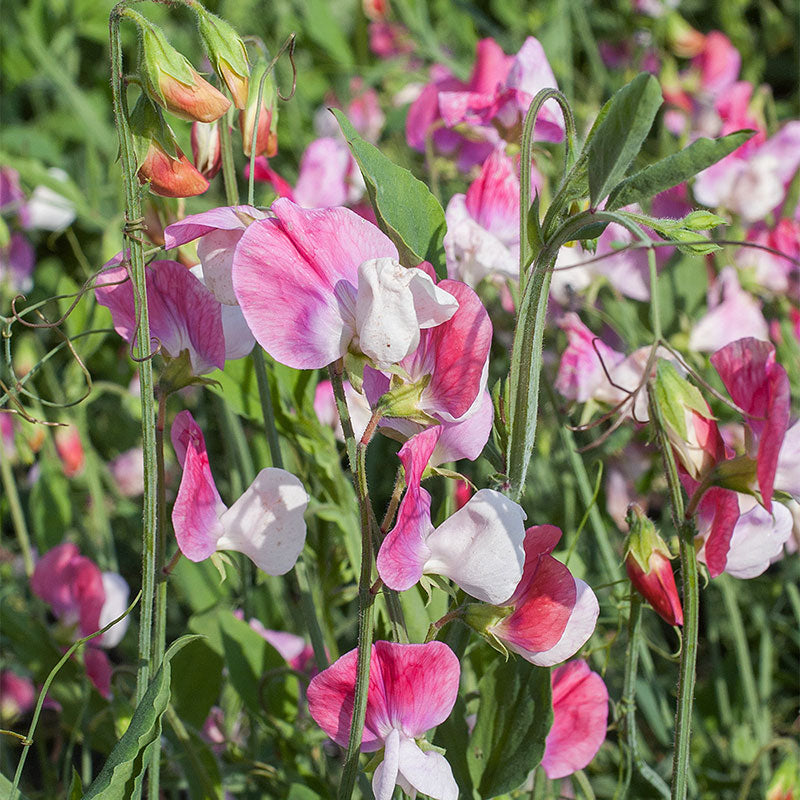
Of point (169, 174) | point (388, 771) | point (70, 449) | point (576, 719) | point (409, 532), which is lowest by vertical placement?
point (70, 449)

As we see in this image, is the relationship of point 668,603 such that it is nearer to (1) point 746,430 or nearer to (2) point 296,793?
(1) point 746,430

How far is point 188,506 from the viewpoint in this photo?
487 mm

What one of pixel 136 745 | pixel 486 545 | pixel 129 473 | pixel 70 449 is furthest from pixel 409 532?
pixel 129 473

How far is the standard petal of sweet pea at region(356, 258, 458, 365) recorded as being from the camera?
1.36ft

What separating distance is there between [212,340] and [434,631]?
7.2 inches

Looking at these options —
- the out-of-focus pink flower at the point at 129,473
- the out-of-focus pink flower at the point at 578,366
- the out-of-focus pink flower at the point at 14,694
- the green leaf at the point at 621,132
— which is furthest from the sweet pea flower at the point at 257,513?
the out-of-focus pink flower at the point at 129,473

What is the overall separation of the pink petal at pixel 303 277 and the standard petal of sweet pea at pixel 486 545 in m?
0.09

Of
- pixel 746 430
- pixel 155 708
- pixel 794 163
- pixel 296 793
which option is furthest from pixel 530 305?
pixel 794 163

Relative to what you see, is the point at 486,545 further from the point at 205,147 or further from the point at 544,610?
the point at 205,147

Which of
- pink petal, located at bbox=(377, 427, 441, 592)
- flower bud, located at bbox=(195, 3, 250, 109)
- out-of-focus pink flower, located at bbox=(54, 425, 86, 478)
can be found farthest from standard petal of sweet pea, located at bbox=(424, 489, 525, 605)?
out-of-focus pink flower, located at bbox=(54, 425, 86, 478)

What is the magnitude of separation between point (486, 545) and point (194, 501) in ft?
0.49

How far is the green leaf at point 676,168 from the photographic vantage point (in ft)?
1.29

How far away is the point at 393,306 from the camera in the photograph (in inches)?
16.4

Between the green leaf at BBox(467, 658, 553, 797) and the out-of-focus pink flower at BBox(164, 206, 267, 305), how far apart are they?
0.25 m
